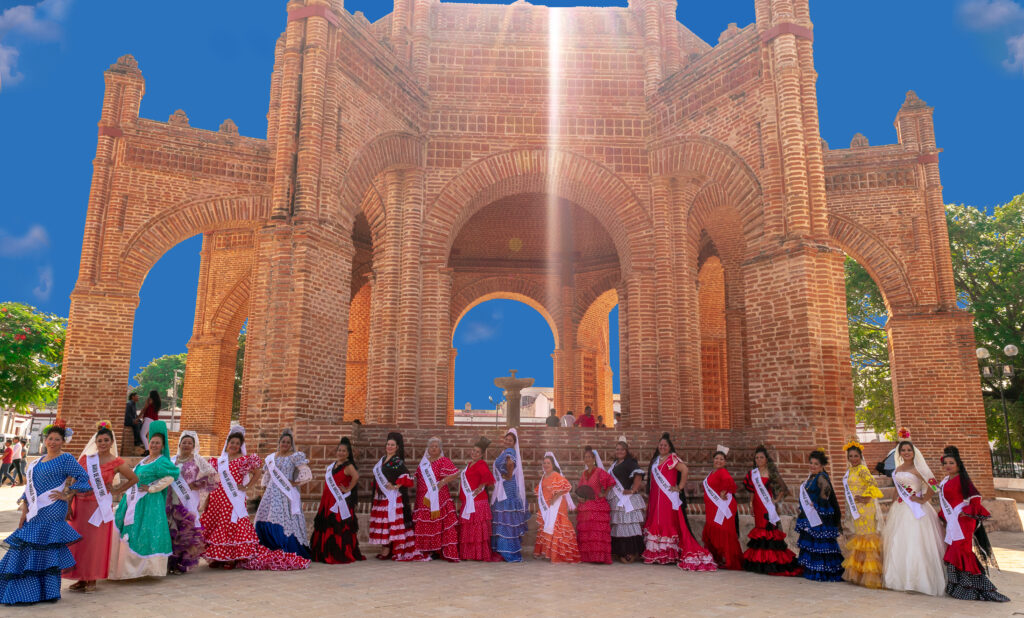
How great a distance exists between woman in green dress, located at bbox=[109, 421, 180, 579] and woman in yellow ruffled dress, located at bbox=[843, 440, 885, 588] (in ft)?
20.0

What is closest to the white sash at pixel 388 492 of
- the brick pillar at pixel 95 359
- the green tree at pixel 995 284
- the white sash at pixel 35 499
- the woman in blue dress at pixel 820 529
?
the white sash at pixel 35 499

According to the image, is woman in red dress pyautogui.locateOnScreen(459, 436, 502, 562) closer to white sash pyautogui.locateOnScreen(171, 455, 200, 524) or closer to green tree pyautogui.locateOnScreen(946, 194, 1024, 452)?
white sash pyautogui.locateOnScreen(171, 455, 200, 524)

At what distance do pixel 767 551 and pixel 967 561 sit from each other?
1690 mm

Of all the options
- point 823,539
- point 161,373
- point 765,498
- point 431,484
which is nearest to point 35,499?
point 431,484

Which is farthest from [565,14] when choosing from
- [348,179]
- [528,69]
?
[348,179]

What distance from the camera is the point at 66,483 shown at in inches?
208

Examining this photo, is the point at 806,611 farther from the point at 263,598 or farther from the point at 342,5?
the point at 342,5

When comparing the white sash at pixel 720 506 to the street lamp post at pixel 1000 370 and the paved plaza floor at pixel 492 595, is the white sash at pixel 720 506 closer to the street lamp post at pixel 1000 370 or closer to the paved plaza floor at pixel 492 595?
the paved plaza floor at pixel 492 595

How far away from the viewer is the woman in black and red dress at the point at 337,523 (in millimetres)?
7285

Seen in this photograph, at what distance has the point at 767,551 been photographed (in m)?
6.91

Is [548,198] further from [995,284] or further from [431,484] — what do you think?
[995,284]

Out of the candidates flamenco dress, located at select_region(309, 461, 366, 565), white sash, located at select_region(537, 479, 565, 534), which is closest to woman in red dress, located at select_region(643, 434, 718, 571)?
white sash, located at select_region(537, 479, 565, 534)

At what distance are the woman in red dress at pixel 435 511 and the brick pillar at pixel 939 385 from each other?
432 inches

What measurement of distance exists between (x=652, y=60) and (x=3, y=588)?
1228 cm
